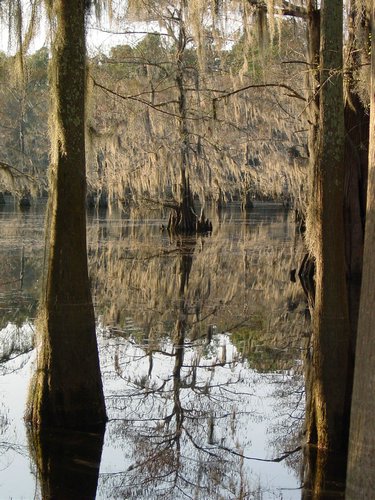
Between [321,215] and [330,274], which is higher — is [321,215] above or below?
above

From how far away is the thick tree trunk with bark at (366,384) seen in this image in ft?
12.4

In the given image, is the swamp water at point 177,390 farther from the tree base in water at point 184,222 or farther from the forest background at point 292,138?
the tree base in water at point 184,222

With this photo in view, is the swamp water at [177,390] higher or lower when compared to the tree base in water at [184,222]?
lower

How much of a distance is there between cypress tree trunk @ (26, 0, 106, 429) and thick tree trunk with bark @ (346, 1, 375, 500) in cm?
273

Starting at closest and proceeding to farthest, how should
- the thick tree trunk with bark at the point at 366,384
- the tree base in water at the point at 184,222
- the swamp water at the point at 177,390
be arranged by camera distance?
the thick tree trunk with bark at the point at 366,384 < the swamp water at the point at 177,390 < the tree base in water at the point at 184,222

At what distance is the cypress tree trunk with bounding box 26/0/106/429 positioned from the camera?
6.10 meters

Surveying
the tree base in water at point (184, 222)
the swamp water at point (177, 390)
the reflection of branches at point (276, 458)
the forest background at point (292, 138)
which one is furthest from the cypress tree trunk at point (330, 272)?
the tree base in water at point (184, 222)

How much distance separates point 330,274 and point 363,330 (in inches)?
76.8

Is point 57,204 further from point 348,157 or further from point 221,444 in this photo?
point 348,157

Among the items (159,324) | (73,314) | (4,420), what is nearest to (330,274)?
(73,314)

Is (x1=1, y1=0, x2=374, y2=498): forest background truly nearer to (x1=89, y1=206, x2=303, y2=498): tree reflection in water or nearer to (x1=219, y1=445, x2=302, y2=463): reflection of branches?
(x1=219, y1=445, x2=302, y2=463): reflection of branches

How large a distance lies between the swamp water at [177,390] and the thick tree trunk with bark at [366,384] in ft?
4.36

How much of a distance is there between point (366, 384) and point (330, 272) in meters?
2.03

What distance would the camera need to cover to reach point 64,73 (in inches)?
249
